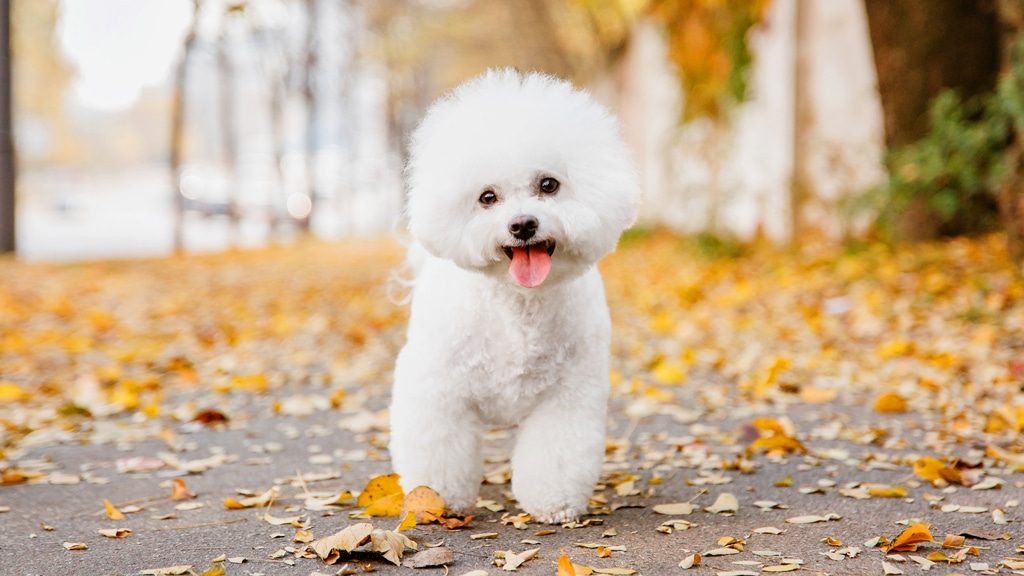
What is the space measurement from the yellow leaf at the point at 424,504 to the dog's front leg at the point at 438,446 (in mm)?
59

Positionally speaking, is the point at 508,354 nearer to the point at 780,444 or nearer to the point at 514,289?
the point at 514,289

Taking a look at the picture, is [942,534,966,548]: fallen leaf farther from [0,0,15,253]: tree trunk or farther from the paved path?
[0,0,15,253]: tree trunk

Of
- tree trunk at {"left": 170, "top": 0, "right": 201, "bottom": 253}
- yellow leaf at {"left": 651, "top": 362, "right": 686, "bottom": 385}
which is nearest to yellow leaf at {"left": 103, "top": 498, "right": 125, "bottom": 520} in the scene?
yellow leaf at {"left": 651, "top": 362, "right": 686, "bottom": 385}

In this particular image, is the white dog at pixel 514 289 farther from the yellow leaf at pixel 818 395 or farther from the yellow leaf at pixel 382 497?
the yellow leaf at pixel 818 395

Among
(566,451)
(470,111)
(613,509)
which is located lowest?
(613,509)

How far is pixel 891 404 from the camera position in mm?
5176

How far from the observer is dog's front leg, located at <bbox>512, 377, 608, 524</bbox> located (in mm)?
3492

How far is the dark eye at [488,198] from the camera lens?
128 inches

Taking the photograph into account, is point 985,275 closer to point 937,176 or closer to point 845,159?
point 937,176

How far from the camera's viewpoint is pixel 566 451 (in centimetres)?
351

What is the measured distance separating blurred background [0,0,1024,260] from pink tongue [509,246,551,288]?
2.63ft

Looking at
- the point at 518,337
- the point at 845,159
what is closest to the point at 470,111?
the point at 518,337

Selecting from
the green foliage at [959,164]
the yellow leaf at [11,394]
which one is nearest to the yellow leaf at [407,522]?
the yellow leaf at [11,394]

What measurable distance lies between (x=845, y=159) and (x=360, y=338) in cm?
632
